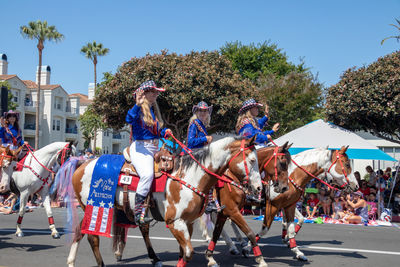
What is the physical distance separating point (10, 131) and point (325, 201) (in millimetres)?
10828

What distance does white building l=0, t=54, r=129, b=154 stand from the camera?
48491mm

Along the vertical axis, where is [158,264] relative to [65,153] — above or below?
below

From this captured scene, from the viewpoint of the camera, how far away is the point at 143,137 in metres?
5.74

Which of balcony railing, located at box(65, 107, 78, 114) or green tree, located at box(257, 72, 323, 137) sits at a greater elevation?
balcony railing, located at box(65, 107, 78, 114)

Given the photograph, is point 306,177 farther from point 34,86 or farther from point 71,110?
point 71,110

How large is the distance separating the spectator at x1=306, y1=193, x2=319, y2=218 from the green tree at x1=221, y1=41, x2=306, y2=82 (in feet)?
71.6

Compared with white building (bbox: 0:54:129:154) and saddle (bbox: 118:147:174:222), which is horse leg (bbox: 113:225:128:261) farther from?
white building (bbox: 0:54:129:154)

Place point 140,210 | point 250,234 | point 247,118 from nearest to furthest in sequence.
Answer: point 140,210 → point 250,234 → point 247,118

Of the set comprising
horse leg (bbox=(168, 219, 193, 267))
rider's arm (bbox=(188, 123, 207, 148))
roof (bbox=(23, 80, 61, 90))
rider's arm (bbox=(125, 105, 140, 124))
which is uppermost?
roof (bbox=(23, 80, 61, 90))

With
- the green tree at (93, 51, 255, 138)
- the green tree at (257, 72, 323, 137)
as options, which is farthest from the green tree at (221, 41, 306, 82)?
the green tree at (93, 51, 255, 138)

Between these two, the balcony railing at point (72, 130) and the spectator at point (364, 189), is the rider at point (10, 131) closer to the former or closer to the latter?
the spectator at point (364, 189)

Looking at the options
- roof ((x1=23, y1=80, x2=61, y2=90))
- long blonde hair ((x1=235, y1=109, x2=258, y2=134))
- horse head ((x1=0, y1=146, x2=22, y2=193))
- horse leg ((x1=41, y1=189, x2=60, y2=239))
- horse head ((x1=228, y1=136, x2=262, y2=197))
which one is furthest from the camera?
roof ((x1=23, y1=80, x2=61, y2=90))

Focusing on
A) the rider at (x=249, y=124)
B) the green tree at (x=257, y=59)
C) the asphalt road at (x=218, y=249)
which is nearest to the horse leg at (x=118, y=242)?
the asphalt road at (x=218, y=249)

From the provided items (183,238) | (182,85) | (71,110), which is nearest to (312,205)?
(182,85)
